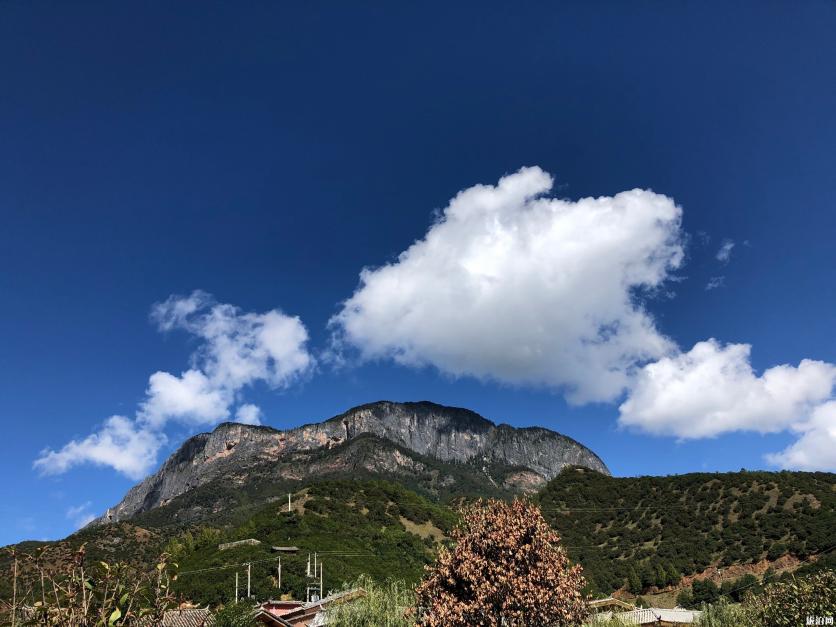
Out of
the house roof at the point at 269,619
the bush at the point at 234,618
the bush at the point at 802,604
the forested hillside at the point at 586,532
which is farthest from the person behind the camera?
the forested hillside at the point at 586,532

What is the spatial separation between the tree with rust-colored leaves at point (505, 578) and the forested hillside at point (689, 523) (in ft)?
169

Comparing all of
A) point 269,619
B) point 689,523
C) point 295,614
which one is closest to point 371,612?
point 269,619

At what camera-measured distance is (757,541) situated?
191 feet

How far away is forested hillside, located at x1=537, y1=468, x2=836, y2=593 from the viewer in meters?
57.6

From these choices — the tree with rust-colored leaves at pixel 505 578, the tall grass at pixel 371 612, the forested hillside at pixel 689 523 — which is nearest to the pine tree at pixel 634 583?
the forested hillside at pixel 689 523

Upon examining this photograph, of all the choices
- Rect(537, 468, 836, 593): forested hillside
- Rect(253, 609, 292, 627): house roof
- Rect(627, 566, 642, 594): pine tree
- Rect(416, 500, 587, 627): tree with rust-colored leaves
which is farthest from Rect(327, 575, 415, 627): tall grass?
Rect(627, 566, 642, 594): pine tree

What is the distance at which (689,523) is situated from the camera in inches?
2744

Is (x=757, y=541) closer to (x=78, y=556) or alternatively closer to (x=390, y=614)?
(x=390, y=614)

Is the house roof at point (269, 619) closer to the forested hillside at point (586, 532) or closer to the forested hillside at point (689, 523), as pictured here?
the forested hillside at point (586, 532)

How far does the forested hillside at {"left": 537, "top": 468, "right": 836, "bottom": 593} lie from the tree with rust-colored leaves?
5144 centimetres

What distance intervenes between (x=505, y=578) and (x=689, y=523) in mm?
66802

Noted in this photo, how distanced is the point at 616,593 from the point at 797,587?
125ft

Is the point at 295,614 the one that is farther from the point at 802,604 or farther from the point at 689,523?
the point at 689,523

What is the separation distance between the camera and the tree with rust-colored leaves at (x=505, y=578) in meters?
12.5
